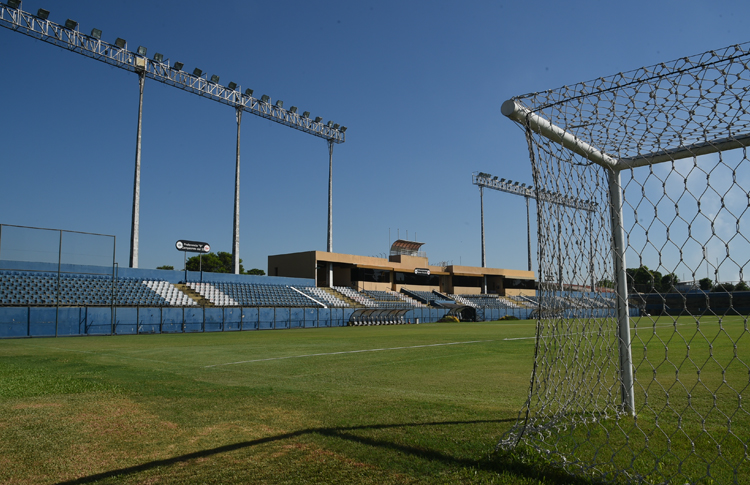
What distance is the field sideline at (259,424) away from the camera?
3.13 meters

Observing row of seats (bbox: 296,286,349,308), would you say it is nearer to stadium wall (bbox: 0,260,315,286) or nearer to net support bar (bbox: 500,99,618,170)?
stadium wall (bbox: 0,260,315,286)

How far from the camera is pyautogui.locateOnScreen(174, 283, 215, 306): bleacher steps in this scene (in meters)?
30.8

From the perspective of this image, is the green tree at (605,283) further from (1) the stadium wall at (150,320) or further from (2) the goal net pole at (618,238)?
(1) the stadium wall at (150,320)

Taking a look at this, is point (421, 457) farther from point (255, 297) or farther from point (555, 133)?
point (255, 297)

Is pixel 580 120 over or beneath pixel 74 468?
over

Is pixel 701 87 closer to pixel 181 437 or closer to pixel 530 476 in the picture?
pixel 530 476

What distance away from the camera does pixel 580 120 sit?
13.3 feet

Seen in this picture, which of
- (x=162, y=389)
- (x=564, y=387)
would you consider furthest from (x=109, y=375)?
(x=564, y=387)

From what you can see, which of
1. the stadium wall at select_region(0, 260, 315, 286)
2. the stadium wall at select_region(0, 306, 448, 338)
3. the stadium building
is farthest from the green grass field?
the stadium building

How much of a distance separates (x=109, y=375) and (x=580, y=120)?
24.6 ft

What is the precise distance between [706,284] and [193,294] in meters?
31.8

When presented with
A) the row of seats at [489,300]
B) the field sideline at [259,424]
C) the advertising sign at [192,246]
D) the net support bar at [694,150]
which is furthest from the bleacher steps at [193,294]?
the row of seats at [489,300]

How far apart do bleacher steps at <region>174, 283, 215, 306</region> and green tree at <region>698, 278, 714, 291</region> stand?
1193 inches

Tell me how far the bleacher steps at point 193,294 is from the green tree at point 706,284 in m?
30.3
